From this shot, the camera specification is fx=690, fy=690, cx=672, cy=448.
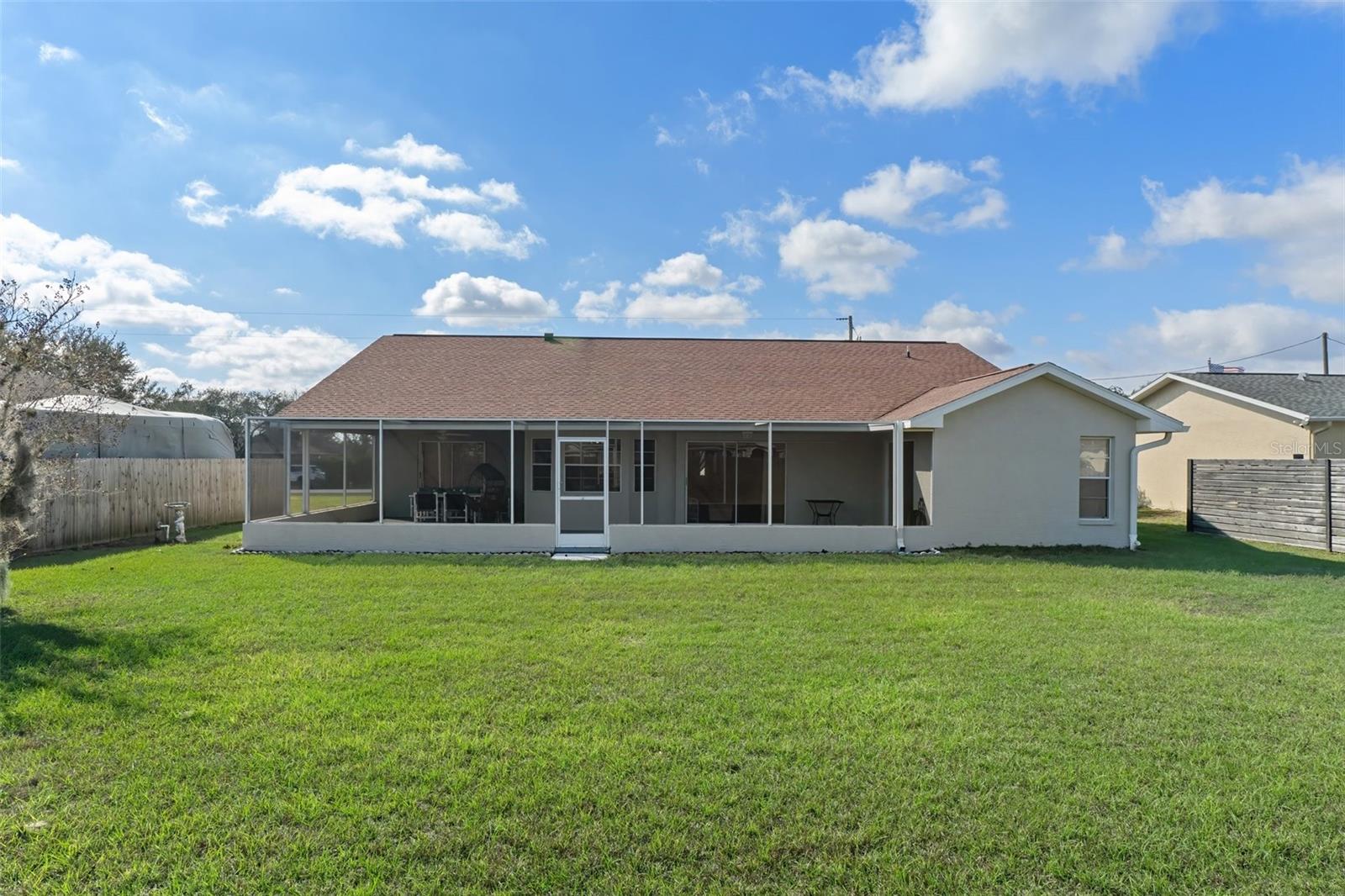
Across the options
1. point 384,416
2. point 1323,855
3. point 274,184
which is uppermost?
point 274,184

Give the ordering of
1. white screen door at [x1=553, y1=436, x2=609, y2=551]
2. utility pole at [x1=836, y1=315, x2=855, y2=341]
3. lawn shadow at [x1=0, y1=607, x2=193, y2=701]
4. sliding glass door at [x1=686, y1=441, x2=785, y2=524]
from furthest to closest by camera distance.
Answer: utility pole at [x1=836, y1=315, x2=855, y2=341]
sliding glass door at [x1=686, y1=441, x2=785, y2=524]
white screen door at [x1=553, y1=436, x2=609, y2=551]
lawn shadow at [x1=0, y1=607, x2=193, y2=701]

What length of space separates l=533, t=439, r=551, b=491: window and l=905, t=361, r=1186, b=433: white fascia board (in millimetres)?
7741

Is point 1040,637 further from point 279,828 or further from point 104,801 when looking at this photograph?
point 104,801

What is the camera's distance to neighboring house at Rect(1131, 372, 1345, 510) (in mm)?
18656

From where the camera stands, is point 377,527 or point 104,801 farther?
point 377,527

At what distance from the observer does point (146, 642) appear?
21.5 ft

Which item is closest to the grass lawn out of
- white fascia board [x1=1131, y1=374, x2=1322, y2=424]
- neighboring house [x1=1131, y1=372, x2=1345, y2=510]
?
white fascia board [x1=1131, y1=374, x2=1322, y2=424]

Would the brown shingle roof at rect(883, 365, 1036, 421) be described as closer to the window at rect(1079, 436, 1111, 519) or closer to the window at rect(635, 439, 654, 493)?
the window at rect(1079, 436, 1111, 519)

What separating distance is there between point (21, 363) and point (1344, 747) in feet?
40.3

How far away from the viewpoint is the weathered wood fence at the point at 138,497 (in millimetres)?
13227

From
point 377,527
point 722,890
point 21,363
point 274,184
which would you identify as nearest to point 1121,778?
point 722,890

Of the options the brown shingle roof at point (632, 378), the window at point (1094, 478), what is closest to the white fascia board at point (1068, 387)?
the window at point (1094, 478)

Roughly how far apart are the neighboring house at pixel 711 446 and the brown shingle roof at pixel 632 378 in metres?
0.07

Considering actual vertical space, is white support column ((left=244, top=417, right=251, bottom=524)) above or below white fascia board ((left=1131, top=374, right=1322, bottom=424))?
below
